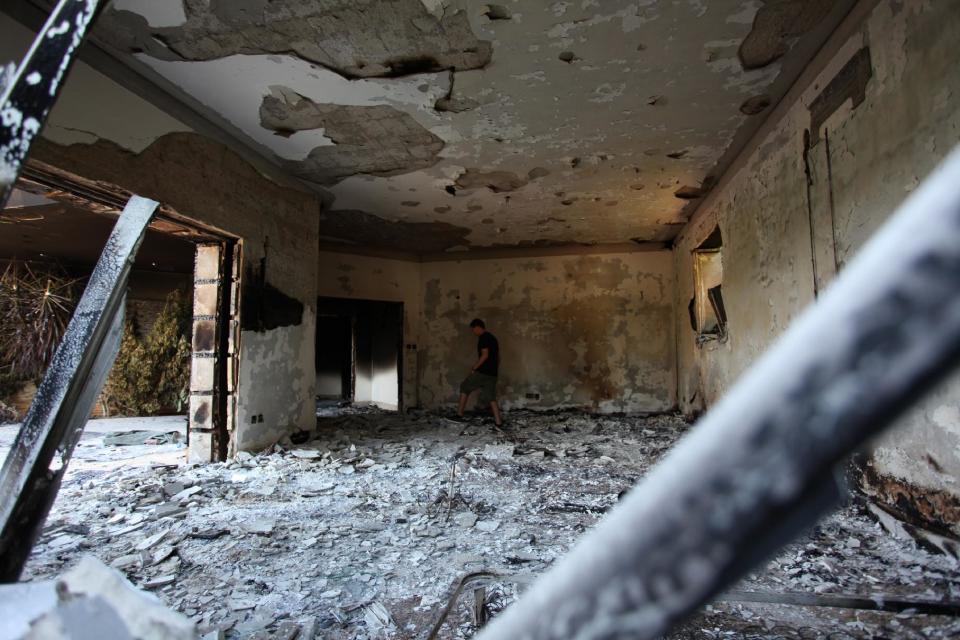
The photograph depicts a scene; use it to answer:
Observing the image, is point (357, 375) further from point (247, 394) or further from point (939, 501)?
point (939, 501)

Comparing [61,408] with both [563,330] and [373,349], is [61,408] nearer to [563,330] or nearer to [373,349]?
[563,330]

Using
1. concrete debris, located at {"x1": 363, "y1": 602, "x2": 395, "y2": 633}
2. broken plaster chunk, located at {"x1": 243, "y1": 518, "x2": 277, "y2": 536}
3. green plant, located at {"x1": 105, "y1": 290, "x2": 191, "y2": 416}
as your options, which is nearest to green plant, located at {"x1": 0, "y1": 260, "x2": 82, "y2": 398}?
green plant, located at {"x1": 105, "y1": 290, "x2": 191, "y2": 416}

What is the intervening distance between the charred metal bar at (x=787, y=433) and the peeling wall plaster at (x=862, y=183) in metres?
1.91

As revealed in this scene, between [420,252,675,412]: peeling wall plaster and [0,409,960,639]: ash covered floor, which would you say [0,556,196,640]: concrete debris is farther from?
[420,252,675,412]: peeling wall plaster

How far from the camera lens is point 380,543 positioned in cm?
237

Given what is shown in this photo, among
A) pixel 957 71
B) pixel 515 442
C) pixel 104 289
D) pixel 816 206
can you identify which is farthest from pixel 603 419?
pixel 104 289

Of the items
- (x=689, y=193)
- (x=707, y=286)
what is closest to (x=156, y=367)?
(x=689, y=193)

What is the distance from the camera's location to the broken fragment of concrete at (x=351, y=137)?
3.52m

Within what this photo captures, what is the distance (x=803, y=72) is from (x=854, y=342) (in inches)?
150

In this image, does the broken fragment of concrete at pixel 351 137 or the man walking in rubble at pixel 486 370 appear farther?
the man walking in rubble at pixel 486 370

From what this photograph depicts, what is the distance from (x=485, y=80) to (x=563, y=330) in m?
5.01

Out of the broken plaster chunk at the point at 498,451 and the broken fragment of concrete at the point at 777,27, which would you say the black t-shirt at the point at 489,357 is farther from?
the broken fragment of concrete at the point at 777,27

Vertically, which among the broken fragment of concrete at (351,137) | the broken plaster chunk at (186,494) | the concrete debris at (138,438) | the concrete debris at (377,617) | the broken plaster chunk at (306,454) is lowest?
the concrete debris at (377,617)

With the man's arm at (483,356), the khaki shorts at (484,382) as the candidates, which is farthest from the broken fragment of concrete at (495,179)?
the khaki shorts at (484,382)
